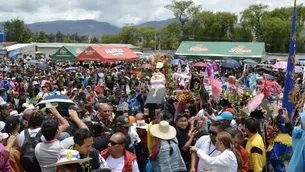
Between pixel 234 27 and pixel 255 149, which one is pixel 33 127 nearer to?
pixel 255 149

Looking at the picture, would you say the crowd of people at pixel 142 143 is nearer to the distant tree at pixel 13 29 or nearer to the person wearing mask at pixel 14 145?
the person wearing mask at pixel 14 145

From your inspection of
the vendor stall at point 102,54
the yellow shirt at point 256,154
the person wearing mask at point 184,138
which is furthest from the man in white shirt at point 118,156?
the vendor stall at point 102,54

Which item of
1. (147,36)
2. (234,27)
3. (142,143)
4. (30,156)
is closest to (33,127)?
(30,156)

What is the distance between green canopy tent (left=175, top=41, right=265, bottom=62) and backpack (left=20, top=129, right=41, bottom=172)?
30.7 meters

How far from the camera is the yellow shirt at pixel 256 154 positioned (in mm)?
4273

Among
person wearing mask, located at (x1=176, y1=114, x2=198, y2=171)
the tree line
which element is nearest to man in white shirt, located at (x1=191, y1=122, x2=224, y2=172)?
person wearing mask, located at (x1=176, y1=114, x2=198, y2=171)

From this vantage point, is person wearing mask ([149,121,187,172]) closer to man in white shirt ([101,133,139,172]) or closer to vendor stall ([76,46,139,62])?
man in white shirt ([101,133,139,172])

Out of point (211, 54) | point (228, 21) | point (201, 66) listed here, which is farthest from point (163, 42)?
point (201, 66)

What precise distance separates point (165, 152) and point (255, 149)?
1175 millimetres

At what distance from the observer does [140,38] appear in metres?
99.3

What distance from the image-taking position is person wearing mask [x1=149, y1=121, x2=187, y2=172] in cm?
407

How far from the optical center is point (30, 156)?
360cm

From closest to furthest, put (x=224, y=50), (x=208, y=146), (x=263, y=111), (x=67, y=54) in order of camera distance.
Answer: (x=208, y=146) → (x=263, y=111) → (x=67, y=54) → (x=224, y=50)

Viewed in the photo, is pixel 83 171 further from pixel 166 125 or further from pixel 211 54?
pixel 211 54
